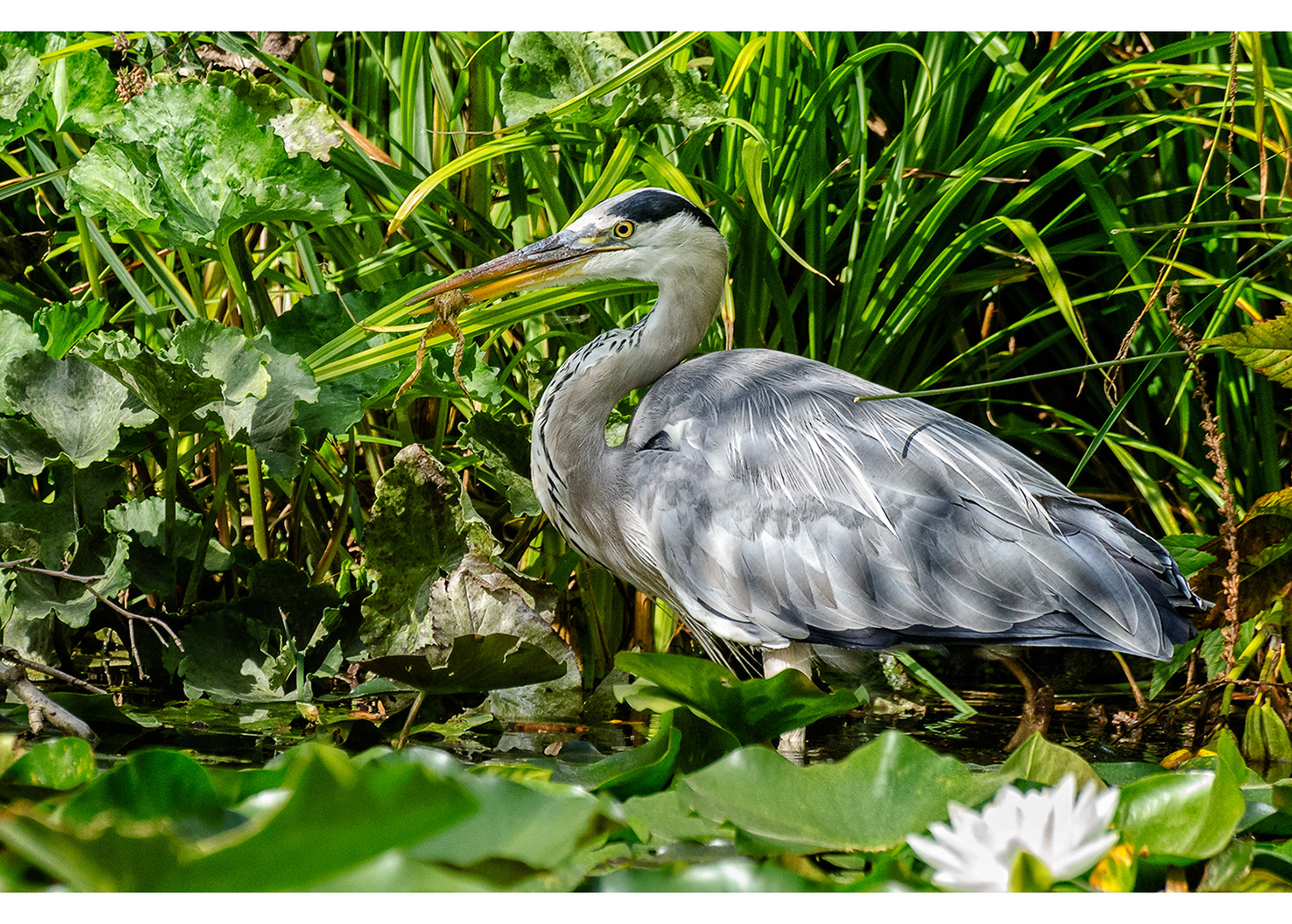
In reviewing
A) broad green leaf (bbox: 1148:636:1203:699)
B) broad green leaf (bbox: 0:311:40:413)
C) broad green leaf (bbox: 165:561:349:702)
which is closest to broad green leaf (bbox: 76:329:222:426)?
broad green leaf (bbox: 0:311:40:413)

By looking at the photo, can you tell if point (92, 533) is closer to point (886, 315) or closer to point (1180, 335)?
point (886, 315)

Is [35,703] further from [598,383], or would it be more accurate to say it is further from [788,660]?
[788,660]

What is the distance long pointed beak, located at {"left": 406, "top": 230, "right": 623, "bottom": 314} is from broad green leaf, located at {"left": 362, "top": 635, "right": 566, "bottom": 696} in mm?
872

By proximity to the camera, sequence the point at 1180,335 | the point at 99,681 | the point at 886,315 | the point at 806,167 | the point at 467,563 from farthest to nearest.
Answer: the point at 886,315 < the point at 806,167 < the point at 99,681 < the point at 467,563 < the point at 1180,335

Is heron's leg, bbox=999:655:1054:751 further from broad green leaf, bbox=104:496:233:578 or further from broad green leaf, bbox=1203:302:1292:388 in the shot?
broad green leaf, bbox=104:496:233:578

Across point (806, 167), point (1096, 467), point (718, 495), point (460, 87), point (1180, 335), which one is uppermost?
point (460, 87)

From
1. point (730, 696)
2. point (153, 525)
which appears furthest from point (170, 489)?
point (730, 696)

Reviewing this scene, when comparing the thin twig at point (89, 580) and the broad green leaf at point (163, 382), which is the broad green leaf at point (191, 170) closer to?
the broad green leaf at point (163, 382)

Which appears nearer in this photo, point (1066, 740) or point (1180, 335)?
point (1180, 335)

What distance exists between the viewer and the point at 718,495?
2160 millimetres

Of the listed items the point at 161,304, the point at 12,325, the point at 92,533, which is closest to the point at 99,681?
the point at 92,533

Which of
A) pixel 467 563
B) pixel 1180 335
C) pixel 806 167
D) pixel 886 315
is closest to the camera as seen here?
pixel 1180 335

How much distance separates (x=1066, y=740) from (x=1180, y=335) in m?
0.85
